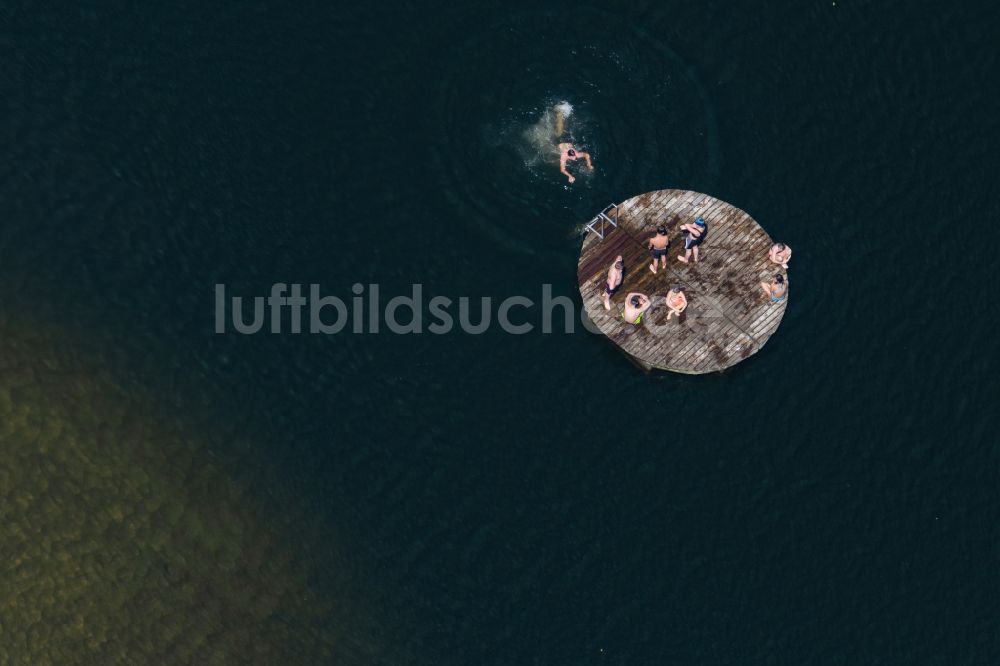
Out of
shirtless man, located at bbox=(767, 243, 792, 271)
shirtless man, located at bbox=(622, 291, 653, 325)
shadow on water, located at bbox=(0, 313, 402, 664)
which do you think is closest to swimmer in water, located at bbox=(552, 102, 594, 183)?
shirtless man, located at bbox=(622, 291, 653, 325)

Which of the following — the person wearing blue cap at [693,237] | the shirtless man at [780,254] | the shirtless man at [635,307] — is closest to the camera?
the shirtless man at [635,307]

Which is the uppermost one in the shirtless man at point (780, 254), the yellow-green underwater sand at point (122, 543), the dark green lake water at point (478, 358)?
the shirtless man at point (780, 254)

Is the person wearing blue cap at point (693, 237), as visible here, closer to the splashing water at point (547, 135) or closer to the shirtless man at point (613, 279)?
the shirtless man at point (613, 279)

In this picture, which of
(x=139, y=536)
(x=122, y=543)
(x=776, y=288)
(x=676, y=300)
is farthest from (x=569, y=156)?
(x=122, y=543)

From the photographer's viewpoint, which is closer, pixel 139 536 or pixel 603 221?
pixel 139 536

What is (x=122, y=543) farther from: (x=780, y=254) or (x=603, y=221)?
(x=780, y=254)

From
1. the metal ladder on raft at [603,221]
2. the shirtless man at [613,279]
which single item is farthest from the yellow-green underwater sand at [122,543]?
the metal ladder on raft at [603,221]

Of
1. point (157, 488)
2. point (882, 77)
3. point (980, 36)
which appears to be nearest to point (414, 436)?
point (157, 488)
